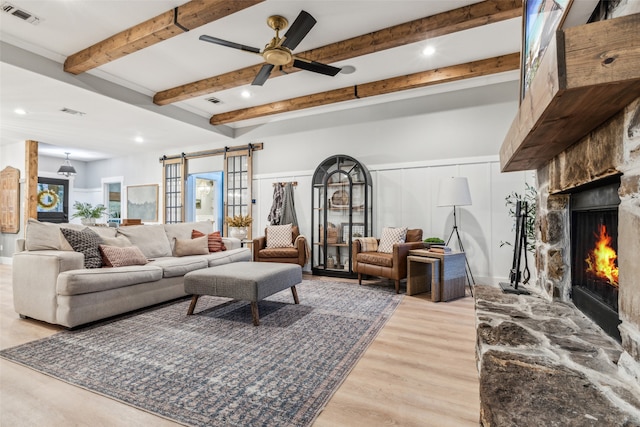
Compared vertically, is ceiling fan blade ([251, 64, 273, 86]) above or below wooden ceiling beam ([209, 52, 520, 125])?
below

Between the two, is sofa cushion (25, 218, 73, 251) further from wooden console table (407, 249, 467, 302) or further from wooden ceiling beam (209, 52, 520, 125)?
wooden console table (407, 249, 467, 302)

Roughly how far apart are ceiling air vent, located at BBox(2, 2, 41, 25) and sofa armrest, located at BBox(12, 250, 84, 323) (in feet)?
7.40

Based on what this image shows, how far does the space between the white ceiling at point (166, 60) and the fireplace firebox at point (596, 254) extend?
221cm

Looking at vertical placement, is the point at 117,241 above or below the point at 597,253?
below

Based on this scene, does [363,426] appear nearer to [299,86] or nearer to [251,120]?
[299,86]

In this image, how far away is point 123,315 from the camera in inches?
118

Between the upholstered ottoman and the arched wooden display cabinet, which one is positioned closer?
the upholstered ottoman

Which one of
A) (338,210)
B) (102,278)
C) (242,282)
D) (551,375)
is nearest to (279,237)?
(338,210)

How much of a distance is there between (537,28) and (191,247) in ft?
13.5

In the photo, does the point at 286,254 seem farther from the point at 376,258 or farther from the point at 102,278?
the point at 102,278

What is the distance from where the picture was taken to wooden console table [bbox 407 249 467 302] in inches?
140

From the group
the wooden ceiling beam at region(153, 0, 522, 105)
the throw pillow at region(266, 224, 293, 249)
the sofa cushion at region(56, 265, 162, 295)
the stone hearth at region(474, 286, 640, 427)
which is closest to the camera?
the stone hearth at region(474, 286, 640, 427)

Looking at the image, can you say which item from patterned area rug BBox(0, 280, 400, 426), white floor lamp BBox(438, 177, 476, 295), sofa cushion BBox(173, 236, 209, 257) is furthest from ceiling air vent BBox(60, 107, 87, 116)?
white floor lamp BBox(438, 177, 476, 295)

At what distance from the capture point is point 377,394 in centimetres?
169
